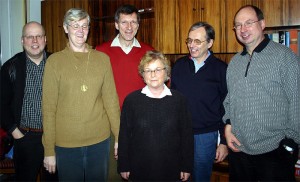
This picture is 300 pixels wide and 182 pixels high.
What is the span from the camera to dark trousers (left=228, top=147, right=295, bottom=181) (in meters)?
1.66

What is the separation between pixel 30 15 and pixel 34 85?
1.76 meters

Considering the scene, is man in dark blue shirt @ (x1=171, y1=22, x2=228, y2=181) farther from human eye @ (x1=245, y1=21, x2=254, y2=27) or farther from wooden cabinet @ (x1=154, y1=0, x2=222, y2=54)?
wooden cabinet @ (x1=154, y1=0, x2=222, y2=54)

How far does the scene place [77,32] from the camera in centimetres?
175

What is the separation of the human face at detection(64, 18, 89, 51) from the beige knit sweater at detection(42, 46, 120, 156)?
6cm

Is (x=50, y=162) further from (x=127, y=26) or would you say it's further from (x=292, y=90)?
(x=292, y=90)

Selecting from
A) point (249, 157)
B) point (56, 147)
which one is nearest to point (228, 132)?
point (249, 157)

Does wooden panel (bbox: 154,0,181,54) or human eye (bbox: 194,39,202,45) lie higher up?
wooden panel (bbox: 154,0,181,54)

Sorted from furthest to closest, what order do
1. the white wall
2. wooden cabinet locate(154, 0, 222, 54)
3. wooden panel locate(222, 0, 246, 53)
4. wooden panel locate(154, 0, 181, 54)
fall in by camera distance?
the white wall
wooden panel locate(154, 0, 181, 54)
wooden cabinet locate(154, 0, 222, 54)
wooden panel locate(222, 0, 246, 53)

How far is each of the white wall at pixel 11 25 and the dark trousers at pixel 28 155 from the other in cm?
163

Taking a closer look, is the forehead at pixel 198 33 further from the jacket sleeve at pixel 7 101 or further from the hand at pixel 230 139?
the jacket sleeve at pixel 7 101

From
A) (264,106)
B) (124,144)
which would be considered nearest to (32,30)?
(124,144)

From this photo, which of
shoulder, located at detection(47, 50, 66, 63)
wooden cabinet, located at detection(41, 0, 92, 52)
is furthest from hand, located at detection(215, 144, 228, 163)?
wooden cabinet, located at detection(41, 0, 92, 52)

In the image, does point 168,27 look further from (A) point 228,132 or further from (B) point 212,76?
(A) point 228,132

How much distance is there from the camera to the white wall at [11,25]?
320 cm
